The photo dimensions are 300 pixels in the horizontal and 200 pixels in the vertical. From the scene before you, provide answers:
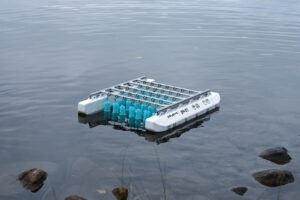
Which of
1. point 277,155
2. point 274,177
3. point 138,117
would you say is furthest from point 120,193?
point 277,155

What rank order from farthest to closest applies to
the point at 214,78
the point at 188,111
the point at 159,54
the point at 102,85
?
1. the point at 159,54
2. the point at 214,78
3. the point at 102,85
4. the point at 188,111

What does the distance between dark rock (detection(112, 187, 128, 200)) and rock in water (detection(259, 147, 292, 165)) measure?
6.25 metres

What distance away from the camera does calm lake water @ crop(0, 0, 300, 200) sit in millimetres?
17203

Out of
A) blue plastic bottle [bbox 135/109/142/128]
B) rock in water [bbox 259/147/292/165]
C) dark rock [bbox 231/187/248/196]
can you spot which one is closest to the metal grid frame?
blue plastic bottle [bbox 135/109/142/128]

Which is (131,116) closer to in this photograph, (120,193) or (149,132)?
(149,132)

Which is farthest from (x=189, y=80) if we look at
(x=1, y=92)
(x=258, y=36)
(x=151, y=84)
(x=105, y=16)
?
(x=105, y=16)

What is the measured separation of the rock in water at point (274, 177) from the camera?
1688 cm

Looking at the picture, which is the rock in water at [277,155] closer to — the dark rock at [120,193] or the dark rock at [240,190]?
the dark rock at [240,190]

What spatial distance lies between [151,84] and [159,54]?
11138 mm

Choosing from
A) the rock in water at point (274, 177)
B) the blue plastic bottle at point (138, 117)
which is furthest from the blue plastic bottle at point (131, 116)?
the rock in water at point (274, 177)

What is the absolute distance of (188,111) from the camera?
22.6 meters

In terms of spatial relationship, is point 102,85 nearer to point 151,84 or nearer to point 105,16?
point 151,84

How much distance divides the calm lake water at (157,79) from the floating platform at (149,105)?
82 cm

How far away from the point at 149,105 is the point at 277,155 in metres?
6.81
